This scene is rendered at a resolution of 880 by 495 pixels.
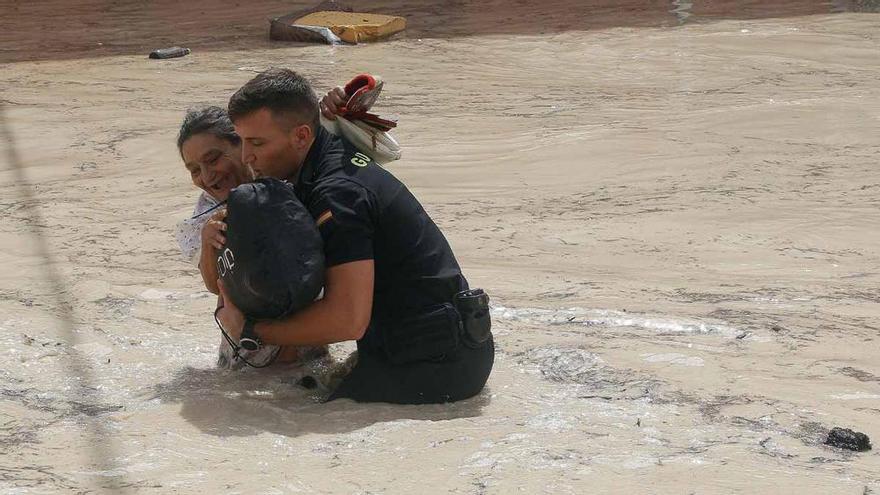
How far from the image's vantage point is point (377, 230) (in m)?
4.05

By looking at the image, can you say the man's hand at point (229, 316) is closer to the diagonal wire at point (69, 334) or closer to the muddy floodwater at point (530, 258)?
the muddy floodwater at point (530, 258)

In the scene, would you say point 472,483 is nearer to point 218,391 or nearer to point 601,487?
point 601,487

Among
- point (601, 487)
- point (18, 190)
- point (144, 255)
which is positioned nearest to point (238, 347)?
point (601, 487)

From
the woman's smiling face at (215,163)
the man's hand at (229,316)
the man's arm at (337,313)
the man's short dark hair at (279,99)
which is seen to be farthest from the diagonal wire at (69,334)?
the man's short dark hair at (279,99)

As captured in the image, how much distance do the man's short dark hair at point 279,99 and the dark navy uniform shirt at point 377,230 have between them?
10cm

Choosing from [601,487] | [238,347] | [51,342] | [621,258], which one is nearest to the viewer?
[601,487]

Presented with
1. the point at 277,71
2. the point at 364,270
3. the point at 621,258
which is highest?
the point at 277,71

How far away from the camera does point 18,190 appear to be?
288 inches

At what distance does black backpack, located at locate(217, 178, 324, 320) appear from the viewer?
12.6 feet

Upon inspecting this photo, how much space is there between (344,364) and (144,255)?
215cm

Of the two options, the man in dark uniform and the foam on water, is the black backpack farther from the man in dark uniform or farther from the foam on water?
the foam on water

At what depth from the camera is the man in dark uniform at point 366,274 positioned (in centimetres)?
394

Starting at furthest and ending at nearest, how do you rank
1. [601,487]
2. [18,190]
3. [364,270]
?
[18,190]
[364,270]
[601,487]

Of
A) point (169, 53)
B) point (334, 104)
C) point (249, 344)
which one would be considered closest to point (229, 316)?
point (249, 344)
